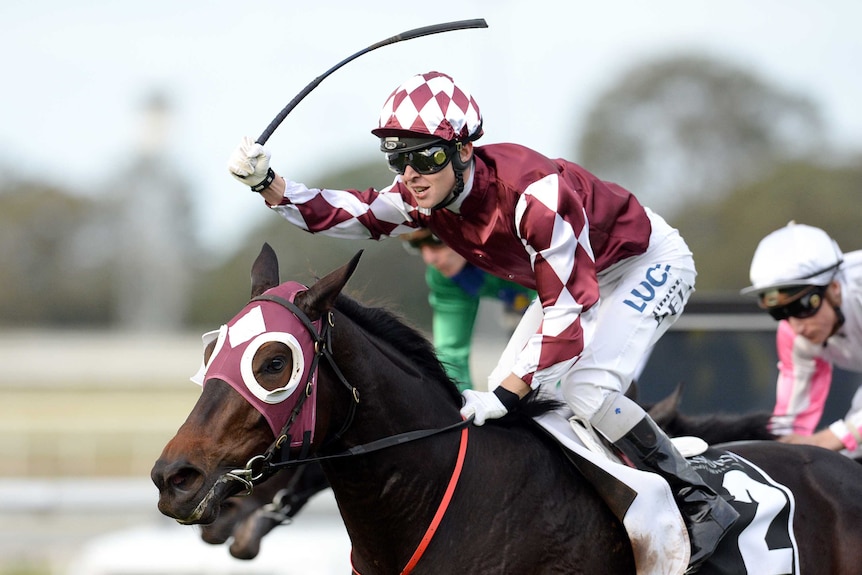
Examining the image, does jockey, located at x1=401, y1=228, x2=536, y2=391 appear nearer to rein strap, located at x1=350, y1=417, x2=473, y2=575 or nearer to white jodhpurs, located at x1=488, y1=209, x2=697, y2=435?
white jodhpurs, located at x1=488, y1=209, x2=697, y2=435

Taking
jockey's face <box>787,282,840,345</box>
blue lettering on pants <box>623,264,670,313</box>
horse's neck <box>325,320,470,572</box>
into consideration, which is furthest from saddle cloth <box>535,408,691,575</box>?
jockey's face <box>787,282,840,345</box>

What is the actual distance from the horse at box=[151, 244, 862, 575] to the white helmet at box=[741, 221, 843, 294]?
58.3 inches

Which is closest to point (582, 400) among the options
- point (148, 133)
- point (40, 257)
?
point (148, 133)

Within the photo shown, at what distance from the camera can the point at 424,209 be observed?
3604 millimetres

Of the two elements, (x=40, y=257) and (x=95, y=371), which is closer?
(x=95, y=371)

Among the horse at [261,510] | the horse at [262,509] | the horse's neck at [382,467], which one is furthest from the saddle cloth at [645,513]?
the horse at [262,509]

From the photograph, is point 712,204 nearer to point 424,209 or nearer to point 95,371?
point 95,371

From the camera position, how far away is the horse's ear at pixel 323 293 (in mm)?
3070

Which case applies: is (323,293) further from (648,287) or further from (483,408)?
(648,287)

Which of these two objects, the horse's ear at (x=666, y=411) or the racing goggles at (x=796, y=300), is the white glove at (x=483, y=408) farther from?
the racing goggles at (x=796, y=300)

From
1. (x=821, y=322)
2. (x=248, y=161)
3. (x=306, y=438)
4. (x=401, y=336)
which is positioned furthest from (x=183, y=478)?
(x=821, y=322)

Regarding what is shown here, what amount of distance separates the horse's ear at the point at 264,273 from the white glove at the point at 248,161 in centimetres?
25

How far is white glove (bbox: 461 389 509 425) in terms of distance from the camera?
3297 millimetres

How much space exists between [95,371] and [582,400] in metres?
22.8
